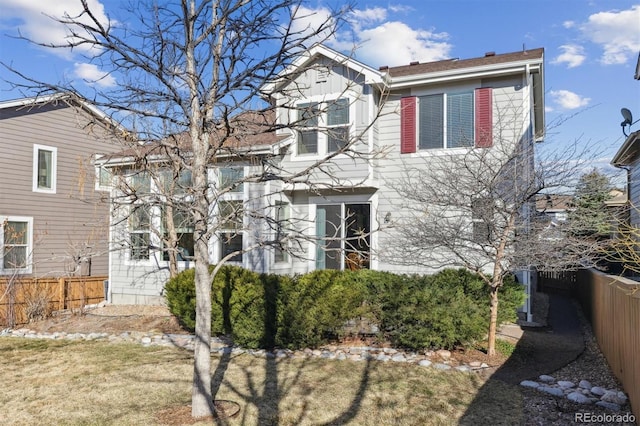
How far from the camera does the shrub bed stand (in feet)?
23.7

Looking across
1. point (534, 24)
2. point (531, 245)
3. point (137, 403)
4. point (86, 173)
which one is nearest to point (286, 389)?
point (137, 403)

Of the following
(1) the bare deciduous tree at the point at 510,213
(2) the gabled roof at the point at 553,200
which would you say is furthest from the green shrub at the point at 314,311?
(2) the gabled roof at the point at 553,200

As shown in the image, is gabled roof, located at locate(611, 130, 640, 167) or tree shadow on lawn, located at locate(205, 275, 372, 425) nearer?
tree shadow on lawn, located at locate(205, 275, 372, 425)

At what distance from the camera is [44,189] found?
15.9 m

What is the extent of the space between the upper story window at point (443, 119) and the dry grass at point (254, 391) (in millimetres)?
6119

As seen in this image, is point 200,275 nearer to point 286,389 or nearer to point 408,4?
point 286,389

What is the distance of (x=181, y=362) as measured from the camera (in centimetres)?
737

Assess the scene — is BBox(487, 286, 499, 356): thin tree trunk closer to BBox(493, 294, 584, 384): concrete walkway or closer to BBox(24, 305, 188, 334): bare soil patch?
BBox(493, 294, 584, 384): concrete walkway

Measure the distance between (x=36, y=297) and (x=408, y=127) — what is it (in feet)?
32.3

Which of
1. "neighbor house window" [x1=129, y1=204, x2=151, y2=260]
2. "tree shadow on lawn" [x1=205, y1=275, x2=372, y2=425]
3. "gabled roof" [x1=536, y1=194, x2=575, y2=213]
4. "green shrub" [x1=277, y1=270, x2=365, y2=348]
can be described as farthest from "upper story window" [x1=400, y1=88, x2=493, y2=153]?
"neighbor house window" [x1=129, y1=204, x2=151, y2=260]

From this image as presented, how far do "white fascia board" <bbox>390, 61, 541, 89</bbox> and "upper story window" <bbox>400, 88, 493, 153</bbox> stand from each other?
0.38 m

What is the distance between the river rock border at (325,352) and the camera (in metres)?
6.97

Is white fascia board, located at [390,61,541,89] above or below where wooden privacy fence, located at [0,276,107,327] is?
above

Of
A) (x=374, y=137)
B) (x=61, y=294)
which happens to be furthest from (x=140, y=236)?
(x=374, y=137)
